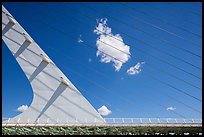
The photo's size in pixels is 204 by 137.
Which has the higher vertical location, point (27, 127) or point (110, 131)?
point (110, 131)

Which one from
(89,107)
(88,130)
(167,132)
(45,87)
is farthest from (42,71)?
(167,132)

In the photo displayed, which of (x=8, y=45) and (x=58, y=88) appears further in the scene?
(x=8, y=45)

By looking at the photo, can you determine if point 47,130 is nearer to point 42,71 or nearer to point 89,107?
point 89,107

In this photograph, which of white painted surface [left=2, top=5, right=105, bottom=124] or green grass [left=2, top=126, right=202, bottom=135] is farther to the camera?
white painted surface [left=2, top=5, right=105, bottom=124]

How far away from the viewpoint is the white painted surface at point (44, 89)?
70.3 ft

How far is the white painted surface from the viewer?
21438 mm

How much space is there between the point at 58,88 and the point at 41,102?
1662mm

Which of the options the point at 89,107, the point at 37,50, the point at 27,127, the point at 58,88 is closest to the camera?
the point at 27,127

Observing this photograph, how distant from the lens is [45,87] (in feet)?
76.2

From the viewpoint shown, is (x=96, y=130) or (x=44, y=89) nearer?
(x=96, y=130)

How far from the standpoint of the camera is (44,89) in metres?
23.2

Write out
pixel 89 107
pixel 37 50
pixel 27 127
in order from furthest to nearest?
pixel 37 50 < pixel 89 107 < pixel 27 127

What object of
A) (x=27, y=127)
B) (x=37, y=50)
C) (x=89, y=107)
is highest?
(x=37, y=50)

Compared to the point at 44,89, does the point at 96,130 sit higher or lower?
lower
